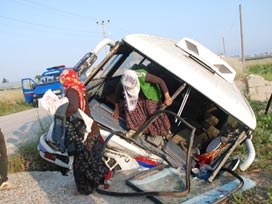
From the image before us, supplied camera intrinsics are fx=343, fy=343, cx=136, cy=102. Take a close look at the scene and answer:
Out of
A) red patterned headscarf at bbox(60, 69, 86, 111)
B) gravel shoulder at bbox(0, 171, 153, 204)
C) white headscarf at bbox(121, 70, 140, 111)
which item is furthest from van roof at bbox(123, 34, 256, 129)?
gravel shoulder at bbox(0, 171, 153, 204)

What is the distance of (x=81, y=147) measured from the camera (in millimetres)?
4324

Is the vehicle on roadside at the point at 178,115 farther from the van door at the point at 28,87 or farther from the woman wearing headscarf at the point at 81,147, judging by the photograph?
the van door at the point at 28,87

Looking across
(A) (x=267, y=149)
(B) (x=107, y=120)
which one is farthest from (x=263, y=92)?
(B) (x=107, y=120)

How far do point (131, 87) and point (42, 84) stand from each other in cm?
1456

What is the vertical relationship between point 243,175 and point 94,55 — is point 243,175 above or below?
below

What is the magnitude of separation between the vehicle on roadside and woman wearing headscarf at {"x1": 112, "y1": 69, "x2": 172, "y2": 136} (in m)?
0.15

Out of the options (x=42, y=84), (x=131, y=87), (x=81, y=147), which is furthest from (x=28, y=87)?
(x=81, y=147)

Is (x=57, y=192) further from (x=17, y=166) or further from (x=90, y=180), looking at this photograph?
(x=17, y=166)

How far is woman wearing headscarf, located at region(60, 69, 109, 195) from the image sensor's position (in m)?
4.27

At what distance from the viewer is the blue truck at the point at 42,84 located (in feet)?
58.7

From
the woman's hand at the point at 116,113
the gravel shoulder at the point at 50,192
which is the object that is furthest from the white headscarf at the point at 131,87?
the gravel shoulder at the point at 50,192

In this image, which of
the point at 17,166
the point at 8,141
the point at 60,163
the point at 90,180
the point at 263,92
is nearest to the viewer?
the point at 90,180

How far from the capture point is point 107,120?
202 inches

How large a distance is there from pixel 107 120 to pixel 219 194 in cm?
196
